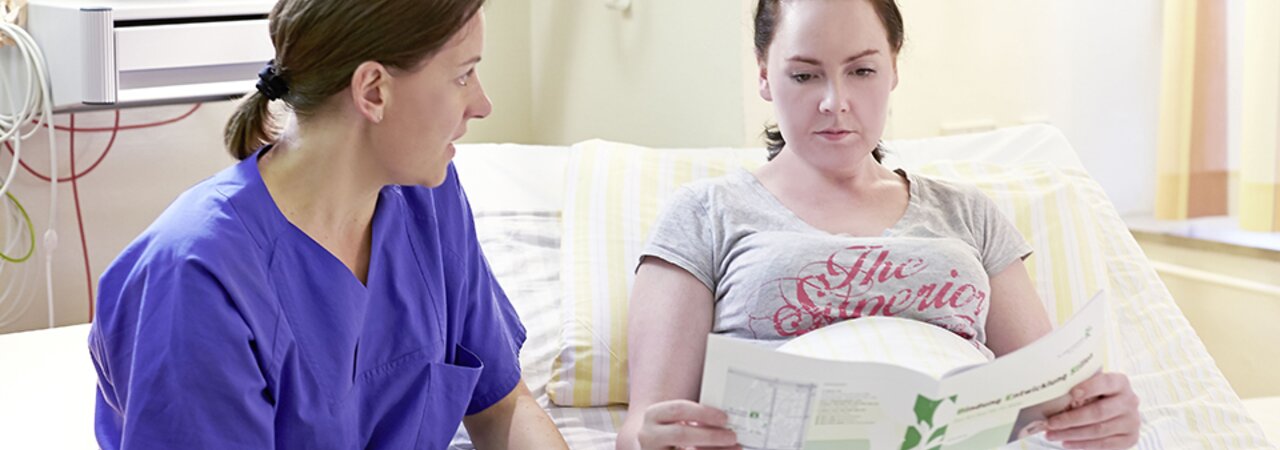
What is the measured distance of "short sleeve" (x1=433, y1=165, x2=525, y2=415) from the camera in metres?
1.39

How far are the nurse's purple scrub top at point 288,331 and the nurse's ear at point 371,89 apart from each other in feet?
0.36

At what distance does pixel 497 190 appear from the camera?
78.5 inches

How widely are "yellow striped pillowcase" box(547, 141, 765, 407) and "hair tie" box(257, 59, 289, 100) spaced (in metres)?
0.61

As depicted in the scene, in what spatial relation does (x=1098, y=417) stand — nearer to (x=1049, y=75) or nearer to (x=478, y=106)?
(x=478, y=106)

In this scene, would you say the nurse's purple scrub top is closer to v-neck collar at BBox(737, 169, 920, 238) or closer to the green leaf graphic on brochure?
v-neck collar at BBox(737, 169, 920, 238)

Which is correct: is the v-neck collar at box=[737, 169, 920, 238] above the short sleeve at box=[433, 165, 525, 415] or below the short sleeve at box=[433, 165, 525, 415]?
above

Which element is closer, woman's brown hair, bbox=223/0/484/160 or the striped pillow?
woman's brown hair, bbox=223/0/484/160

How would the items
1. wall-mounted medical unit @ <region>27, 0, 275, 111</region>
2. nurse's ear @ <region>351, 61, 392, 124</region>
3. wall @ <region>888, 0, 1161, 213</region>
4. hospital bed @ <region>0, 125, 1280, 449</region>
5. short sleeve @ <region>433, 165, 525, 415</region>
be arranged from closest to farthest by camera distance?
nurse's ear @ <region>351, 61, 392, 124</region>
short sleeve @ <region>433, 165, 525, 415</region>
hospital bed @ <region>0, 125, 1280, 449</region>
wall-mounted medical unit @ <region>27, 0, 275, 111</region>
wall @ <region>888, 0, 1161, 213</region>

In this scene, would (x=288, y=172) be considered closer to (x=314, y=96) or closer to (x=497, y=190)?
(x=314, y=96)

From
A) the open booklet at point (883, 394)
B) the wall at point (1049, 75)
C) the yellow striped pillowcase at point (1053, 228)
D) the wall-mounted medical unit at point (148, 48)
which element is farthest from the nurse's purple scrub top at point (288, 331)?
the wall at point (1049, 75)

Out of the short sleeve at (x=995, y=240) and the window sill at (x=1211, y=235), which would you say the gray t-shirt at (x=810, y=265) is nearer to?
the short sleeve at (x=995, y=240)

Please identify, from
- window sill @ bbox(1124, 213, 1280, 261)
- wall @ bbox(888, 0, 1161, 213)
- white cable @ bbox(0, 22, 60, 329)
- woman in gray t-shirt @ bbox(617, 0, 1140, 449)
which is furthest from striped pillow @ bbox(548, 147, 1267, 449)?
white cable @ bbox(0, 22, 60, 329)

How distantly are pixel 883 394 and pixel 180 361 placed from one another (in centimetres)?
54

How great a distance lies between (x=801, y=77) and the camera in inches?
58.8
